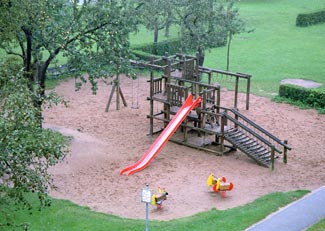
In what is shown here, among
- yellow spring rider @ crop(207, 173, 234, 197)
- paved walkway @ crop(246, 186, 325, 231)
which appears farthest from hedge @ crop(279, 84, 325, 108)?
paved walkway @ crop(246, 186, 325, 231)

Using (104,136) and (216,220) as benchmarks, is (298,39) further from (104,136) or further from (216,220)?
(216,220)

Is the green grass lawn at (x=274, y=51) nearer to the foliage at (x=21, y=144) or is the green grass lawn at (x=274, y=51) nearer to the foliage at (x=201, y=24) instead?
the foliage at (x=201, y=24)

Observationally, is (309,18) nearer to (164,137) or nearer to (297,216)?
(164,137)

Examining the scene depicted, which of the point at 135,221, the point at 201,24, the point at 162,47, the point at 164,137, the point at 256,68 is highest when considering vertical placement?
Answer: the point at 201,24

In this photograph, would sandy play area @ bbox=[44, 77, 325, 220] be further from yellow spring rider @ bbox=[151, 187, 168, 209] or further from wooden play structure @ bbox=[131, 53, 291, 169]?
wooden play structure @ bbox=[131, 53, 291, 169]

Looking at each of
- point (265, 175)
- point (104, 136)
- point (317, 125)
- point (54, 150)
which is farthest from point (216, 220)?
point (317, 125)

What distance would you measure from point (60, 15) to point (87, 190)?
722 centimetres

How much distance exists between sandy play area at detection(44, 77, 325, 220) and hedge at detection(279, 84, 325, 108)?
0.96 metres

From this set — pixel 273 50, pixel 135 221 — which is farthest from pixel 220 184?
pixel 273 50

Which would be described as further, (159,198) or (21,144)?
(159,198)

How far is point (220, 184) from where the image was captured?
65.8 feet

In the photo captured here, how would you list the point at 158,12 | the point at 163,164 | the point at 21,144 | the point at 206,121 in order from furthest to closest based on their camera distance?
the point at 158,12
the point at 206,121
the point at 163,164
the point at 21,144

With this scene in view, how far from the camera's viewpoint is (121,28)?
80.1 feet

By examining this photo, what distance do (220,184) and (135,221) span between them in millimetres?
3366
